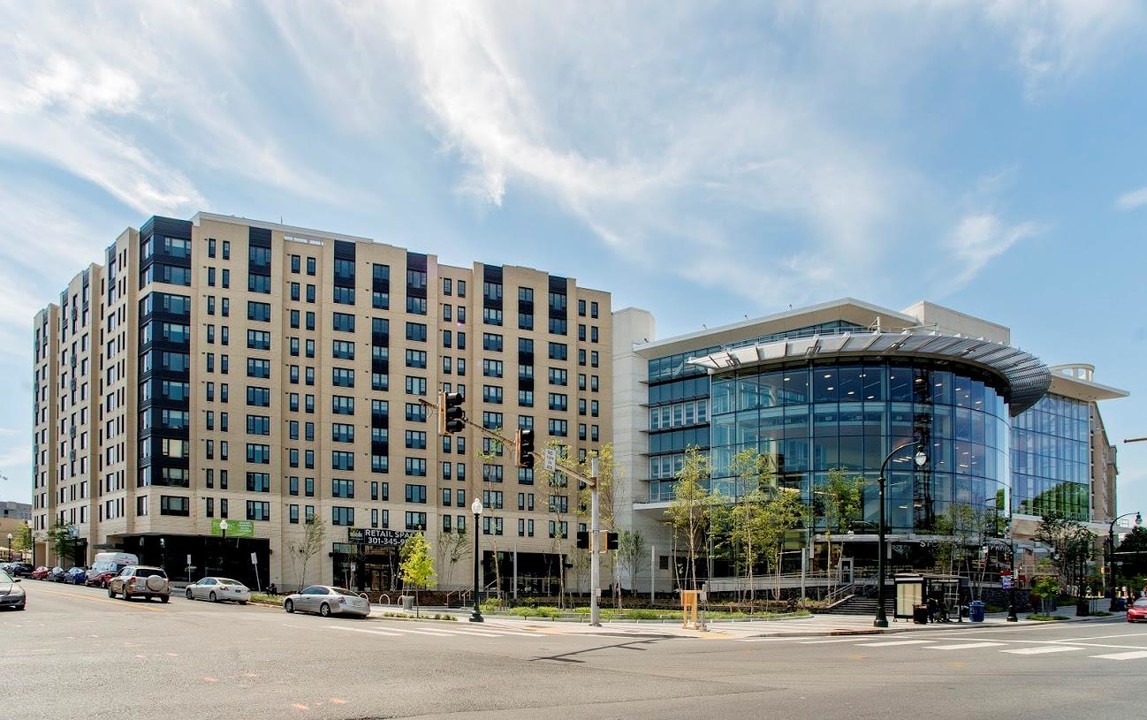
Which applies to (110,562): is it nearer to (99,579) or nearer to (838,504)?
(99,579)

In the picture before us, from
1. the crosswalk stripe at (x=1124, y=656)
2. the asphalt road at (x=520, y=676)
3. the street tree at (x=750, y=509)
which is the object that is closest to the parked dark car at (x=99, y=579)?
the street tree at (x=750, y=509)

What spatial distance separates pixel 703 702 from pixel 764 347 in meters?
60.1

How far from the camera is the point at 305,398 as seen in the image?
95375 mm

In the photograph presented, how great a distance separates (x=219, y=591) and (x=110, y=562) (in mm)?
30787

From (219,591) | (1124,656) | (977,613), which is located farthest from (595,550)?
(219,591)

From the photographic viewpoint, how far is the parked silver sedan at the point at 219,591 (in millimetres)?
52031

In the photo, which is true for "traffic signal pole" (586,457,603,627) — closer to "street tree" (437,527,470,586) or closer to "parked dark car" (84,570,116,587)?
"parked dark car" (84,570,116,587)

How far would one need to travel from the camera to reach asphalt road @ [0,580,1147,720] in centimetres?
1379

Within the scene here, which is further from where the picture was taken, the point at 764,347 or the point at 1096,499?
the point at 1096,499

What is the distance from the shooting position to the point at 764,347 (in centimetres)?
7338

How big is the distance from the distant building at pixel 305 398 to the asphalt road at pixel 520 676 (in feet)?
199

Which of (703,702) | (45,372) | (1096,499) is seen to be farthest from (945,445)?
(45,372)

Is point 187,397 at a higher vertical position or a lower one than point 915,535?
higher

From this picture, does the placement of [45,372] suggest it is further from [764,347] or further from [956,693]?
[956,693]
